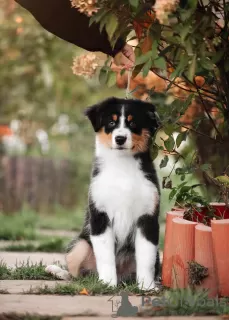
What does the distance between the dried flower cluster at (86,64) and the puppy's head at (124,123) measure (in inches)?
8.7

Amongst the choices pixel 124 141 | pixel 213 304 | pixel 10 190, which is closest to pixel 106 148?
pixel 124 141

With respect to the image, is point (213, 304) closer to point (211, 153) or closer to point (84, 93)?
point (211, 153)

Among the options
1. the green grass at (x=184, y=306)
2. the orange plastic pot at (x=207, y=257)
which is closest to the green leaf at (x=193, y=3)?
the orange plastic pot at (x=207, y=257)

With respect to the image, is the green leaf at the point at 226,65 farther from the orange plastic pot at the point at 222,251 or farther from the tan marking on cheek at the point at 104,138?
the orange plastic pot at the point at 222,251

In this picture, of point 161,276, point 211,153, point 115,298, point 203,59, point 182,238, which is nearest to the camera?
point 203,59

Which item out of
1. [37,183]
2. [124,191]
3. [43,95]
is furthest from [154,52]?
[43,95]

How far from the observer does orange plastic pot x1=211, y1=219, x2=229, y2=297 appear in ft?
12.3

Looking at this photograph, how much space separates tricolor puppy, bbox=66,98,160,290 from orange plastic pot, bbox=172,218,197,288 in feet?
0.60

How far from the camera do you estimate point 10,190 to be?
13266mm

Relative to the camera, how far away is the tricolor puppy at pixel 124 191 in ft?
13.8

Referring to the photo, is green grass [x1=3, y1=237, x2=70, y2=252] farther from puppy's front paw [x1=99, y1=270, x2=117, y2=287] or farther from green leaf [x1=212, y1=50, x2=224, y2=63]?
green leaf [x1=212, y1=50, x2=224, y2=63]

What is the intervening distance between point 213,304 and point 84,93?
12.2 meters

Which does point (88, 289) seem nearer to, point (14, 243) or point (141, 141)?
point (141, 141)

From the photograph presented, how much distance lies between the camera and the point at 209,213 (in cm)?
443
